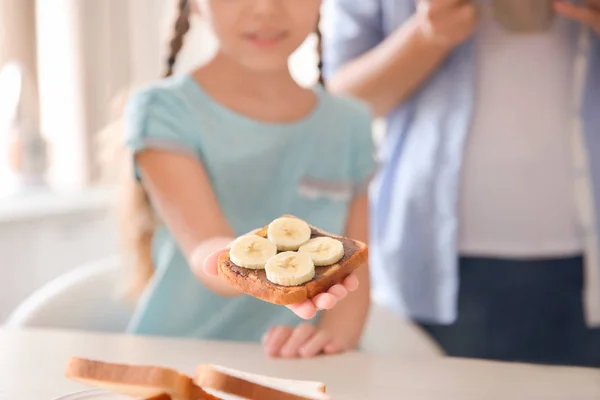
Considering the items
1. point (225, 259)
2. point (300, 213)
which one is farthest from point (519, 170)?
point (225, 259)

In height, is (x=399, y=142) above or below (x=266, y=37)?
below

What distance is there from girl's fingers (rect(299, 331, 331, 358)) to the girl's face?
0.69 feet

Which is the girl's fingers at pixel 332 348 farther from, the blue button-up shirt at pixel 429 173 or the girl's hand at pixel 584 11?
the girl's hand at pixel 584 11

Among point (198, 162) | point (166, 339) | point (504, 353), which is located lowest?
point (504, 353)

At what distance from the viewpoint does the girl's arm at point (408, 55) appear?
0.56m

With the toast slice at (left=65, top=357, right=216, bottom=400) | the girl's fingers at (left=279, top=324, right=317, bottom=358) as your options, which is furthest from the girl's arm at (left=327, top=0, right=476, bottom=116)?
the toast slice at (left=65, top=357, right=216, bottom=400)

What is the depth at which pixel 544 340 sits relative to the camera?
0.66 m

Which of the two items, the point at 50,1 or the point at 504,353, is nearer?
the point at 504,353

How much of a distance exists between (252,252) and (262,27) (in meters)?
0.18

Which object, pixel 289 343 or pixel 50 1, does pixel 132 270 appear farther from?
pixel 50 1

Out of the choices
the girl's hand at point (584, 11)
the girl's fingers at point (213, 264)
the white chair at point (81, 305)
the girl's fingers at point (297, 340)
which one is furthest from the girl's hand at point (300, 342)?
the girl's hand at point (584, 11)

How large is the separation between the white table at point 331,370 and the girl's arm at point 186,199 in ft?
0.20

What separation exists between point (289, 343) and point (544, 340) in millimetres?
289

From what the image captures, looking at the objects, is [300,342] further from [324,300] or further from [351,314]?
[324,300]
